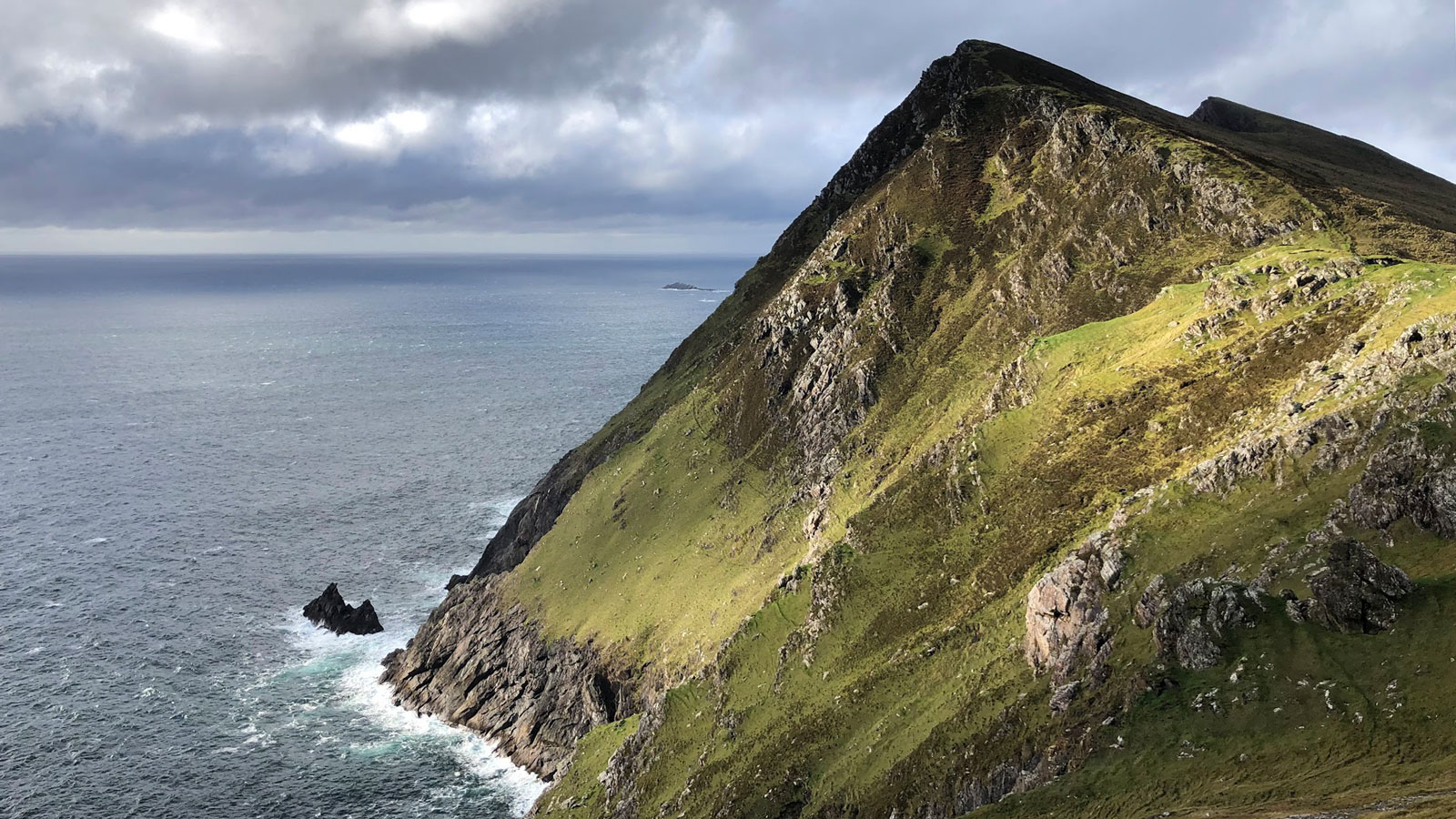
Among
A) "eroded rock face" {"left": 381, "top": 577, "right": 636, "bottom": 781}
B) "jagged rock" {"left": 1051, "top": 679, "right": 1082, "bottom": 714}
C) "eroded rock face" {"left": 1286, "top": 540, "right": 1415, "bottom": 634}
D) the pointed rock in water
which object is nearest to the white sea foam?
the pointed rock in water

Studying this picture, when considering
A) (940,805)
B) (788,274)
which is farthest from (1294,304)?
(788,274)

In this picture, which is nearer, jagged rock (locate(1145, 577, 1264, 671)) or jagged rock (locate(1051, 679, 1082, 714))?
jagged rock (locate(1145, 577, 1264, 671))

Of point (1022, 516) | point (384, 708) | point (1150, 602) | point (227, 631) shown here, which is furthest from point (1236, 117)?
point (227, 631)

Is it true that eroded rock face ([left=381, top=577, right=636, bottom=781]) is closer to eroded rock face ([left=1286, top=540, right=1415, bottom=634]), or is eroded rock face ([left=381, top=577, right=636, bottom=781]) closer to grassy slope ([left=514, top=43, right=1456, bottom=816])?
grassy slope ([left=514, top=43, right=1456, bottom=816])

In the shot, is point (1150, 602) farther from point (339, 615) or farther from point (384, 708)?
point (339, 615)

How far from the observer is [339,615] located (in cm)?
12525

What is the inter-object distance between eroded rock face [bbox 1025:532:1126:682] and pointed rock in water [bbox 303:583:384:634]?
101 meters

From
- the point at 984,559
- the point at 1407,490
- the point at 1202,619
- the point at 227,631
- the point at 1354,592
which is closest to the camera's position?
the point at 1354,592

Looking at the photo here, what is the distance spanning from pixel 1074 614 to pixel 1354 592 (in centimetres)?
1568

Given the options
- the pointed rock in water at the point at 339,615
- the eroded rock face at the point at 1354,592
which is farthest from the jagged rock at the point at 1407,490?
the pointed rock in water at the point at 339,615

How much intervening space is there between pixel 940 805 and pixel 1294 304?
5318cm

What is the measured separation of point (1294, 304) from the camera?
72.5m

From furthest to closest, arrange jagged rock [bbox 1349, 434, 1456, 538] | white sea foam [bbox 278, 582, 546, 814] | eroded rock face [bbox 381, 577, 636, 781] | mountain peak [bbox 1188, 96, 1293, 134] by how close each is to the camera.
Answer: mountain peak [bbox 1188, 96, 1293, 134], eroded rock face [bbox 381, 577, 636, 781], white sea foam [bbox 278, 582, 546, 814], jagged rock [bbox 1349, 434, 1456, 538]

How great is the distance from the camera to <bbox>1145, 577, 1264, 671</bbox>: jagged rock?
48406mm
